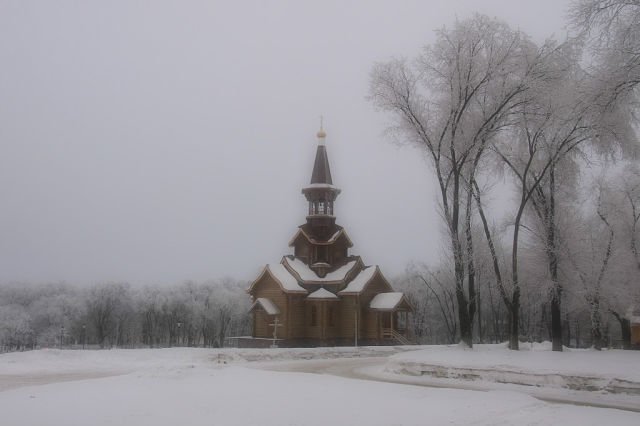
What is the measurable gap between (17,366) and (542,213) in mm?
22530

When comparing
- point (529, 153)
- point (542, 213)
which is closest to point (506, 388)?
point (542, 213)

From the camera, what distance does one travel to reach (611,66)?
13.8 metres

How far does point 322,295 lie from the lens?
3666 centimetres

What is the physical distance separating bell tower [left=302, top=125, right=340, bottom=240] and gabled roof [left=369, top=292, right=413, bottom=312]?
633 centimetres

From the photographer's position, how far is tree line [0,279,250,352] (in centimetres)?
7531

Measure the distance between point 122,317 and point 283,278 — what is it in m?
→ 52.5

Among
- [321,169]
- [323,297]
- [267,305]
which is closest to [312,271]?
[323,297]

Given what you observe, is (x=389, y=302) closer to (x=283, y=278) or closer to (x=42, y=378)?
(x=283, y=278)

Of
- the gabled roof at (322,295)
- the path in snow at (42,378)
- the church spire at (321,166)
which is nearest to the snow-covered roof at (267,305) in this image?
the gabled roof at (322,295)

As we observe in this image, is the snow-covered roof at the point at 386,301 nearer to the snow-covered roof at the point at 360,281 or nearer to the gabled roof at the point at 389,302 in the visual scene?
the gabled roof at the point at 389,302

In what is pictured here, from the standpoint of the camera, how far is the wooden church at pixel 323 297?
119 feet

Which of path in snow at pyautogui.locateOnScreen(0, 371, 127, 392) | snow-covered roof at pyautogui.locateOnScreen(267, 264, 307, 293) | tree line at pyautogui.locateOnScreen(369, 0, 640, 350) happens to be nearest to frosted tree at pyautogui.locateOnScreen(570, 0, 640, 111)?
tree line at pyautogui.locateOnScreen(369, 0, 640, 350)

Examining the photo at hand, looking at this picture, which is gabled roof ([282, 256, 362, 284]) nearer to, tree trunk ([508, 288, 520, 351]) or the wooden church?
the wooden church

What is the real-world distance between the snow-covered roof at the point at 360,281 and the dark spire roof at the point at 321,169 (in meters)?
7.55
